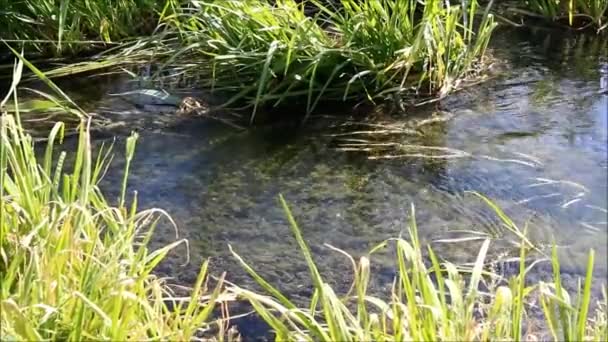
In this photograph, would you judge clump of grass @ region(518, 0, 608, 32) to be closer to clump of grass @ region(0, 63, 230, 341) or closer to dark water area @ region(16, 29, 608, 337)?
dark water area @ region(16, 29, 608, 337)

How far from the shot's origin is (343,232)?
196cm

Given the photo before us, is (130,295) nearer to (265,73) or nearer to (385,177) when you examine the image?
(385,177)

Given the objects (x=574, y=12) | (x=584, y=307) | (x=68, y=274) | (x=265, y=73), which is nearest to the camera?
(x=584, y=307)

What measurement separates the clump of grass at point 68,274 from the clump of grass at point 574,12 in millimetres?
2086

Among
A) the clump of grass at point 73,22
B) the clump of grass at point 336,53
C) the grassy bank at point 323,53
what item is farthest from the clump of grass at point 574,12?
the clump of grass at point 73,22

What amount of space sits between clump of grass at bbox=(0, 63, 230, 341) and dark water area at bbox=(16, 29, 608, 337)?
313 mm

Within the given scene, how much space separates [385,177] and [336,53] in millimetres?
569

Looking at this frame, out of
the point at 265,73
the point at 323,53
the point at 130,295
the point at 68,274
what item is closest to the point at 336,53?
the point at 323,53

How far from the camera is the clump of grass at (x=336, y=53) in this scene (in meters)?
2.62

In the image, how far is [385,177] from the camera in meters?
2.21

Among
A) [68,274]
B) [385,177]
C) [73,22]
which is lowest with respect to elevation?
[385,177]

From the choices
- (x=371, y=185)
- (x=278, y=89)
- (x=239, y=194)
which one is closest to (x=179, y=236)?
(x=239, y=194)

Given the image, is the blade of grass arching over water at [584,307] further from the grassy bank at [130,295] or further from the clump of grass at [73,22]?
the clump of grass at [73,22]

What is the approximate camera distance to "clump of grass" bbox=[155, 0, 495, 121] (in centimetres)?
262
